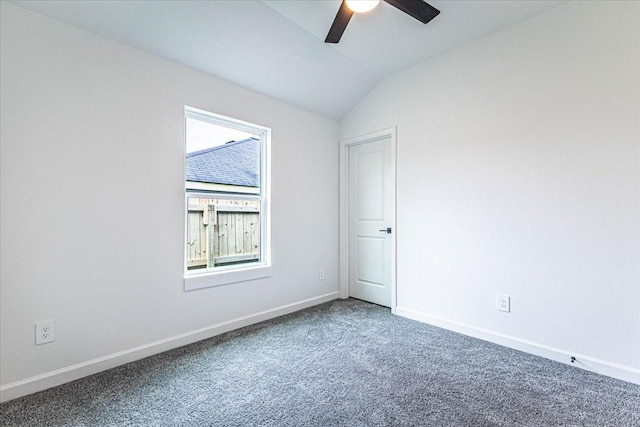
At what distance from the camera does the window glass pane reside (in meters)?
2.66

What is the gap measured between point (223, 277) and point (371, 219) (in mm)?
1792

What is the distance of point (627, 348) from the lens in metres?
1.96

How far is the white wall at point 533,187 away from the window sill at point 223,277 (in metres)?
1.45

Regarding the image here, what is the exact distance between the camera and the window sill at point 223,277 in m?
2.54

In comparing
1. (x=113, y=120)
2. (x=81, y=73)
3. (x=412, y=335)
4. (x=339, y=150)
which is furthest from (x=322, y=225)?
(x=81, y=73)

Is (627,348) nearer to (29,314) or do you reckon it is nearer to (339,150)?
(339,150)

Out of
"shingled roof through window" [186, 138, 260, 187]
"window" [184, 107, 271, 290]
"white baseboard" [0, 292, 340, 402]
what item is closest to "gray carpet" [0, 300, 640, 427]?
"white baseboard" [0, 292, 340, 402]

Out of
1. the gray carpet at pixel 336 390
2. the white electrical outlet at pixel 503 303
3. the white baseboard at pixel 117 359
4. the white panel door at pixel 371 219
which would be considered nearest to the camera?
the gray carpet at pixel 336 390

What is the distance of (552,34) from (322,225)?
2.63 metres

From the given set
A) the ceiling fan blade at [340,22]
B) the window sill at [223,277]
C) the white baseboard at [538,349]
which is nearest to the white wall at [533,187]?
the white baseboard at [538,349]

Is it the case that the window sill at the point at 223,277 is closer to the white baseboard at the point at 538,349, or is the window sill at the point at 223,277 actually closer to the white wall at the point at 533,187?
the white wall at the point at 533,187

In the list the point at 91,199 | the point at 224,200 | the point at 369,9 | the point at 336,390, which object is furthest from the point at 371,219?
the point at 91,199

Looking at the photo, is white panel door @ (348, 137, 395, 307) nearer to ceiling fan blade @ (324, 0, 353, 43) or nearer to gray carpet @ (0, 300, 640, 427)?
A: gray carpet @ (0, 300, 640, 427)

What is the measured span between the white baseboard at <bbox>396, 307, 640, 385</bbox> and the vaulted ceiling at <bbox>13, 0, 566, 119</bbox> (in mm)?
2486
